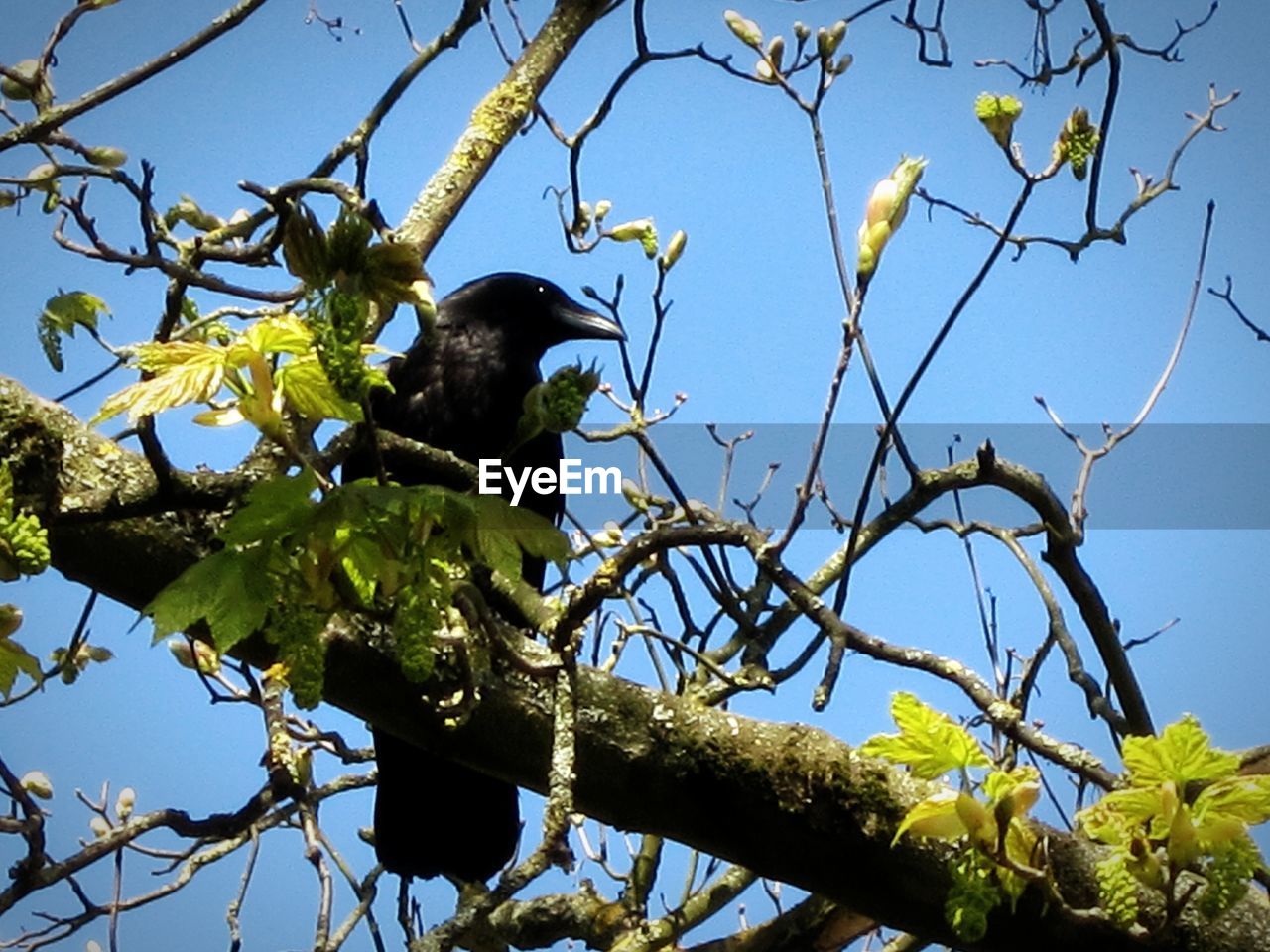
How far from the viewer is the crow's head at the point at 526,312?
12.0ft

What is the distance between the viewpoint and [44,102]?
8.11 ft

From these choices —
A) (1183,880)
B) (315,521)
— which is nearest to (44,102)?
(315,521)

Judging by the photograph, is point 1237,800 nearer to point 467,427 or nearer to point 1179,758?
point 1179,758

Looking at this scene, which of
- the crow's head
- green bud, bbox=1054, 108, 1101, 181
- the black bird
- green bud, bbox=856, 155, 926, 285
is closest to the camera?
green bud, bbox=856, 155, 926, 285

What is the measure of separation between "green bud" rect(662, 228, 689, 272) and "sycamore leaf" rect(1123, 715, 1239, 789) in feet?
5.35

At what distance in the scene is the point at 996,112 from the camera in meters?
2.05

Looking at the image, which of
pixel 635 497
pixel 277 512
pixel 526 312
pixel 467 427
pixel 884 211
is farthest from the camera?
pixel 526 312

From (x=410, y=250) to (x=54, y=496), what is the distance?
2.57 ft

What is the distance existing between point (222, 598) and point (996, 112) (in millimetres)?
1273

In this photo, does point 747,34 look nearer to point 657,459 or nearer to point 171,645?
point 657,459

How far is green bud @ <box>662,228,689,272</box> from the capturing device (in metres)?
2.81

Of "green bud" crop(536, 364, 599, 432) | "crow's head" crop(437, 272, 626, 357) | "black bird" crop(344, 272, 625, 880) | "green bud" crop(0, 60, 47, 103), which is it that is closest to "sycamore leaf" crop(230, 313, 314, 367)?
"green bud" crop(536, 364, 599, 432)

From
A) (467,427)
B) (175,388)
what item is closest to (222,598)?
(175,388)

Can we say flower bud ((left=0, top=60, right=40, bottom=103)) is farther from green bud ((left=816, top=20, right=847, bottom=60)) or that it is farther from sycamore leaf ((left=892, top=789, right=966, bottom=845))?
sycamore leaf ((left=892, top=789, right=966, bottom=845))
